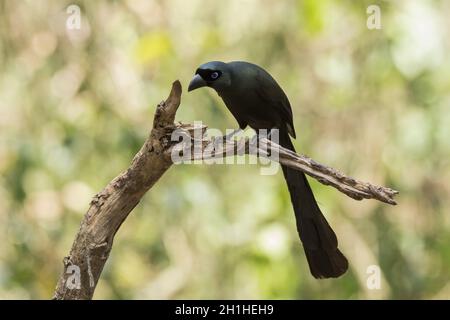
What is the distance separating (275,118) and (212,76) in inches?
16.9

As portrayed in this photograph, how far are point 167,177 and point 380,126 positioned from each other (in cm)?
164

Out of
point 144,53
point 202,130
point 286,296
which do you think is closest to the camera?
point 202,130

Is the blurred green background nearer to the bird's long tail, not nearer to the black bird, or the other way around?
the black bird

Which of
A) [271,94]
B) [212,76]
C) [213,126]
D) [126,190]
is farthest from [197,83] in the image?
[213,126]

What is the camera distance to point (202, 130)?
9.87ft

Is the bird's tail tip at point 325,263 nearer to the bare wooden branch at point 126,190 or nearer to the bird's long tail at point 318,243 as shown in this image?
the bird's long tail at point 318,243

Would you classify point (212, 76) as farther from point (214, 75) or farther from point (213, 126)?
point (213, 126)

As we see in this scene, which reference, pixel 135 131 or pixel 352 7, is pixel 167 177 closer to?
pixel 135 131

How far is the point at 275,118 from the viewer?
146 inches

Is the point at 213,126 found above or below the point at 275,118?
above

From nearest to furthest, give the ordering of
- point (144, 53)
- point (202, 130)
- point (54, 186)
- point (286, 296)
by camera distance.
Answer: point (202, 130)
point (286, 296)
point (144, 53)
point (54, 186)

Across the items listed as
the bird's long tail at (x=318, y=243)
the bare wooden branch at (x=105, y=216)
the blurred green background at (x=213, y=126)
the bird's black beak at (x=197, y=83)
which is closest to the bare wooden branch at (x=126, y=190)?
the bare wooden branch at (x=105, y=216)

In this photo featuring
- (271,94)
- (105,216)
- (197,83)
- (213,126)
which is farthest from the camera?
(213,126)

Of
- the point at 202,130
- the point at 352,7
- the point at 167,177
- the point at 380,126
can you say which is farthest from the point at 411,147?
the point at 202,130
